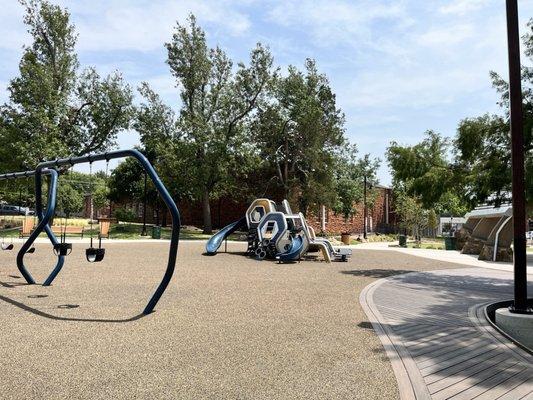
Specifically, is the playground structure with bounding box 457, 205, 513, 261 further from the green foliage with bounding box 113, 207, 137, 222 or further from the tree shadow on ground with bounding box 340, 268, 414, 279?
the green foliage with bounding box 113, 207, 137, 222

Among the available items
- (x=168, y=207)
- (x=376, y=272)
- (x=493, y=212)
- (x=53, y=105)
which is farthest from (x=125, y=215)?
(x=168, y=207)

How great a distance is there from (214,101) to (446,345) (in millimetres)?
32170

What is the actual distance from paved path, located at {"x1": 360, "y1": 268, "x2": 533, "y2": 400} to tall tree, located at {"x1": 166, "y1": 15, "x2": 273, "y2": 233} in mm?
25143

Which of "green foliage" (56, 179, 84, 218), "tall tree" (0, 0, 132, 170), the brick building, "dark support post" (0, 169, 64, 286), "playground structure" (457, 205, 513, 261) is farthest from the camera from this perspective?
"green foliage" (56, 179, 84, 218)

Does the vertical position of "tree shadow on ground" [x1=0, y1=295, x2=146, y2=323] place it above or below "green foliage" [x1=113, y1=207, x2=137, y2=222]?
below

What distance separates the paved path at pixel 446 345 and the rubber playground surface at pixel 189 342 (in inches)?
9.9

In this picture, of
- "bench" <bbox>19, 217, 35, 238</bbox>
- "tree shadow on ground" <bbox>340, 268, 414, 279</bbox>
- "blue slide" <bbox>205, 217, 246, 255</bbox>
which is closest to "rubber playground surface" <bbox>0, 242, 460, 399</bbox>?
"tree shadow on ground" <bbox>340, 268, 414, 279</bbox>

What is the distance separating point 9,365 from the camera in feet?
15.1

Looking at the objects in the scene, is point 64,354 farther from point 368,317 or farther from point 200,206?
point 200,206

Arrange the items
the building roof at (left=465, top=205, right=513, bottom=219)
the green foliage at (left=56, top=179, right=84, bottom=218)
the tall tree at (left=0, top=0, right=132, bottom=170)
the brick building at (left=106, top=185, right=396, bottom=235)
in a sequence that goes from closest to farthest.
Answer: the building roof at (left=465, top=205, right=513, bottom=219)
the tall tree at (left=0, top=0, right=132, bottom=170)
the brick building at (left=106, top=185, right=396, bottom=235)
the green foliage at (left=56, top=179, right=84, bottom=218)

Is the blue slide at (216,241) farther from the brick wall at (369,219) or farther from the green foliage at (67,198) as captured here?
the green foliage at (67,198)

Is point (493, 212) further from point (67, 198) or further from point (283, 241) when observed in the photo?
point (67, 198)

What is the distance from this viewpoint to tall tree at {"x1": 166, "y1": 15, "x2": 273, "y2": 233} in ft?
112

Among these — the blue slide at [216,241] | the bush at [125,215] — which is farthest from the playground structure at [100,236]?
the bush at [125,215]
